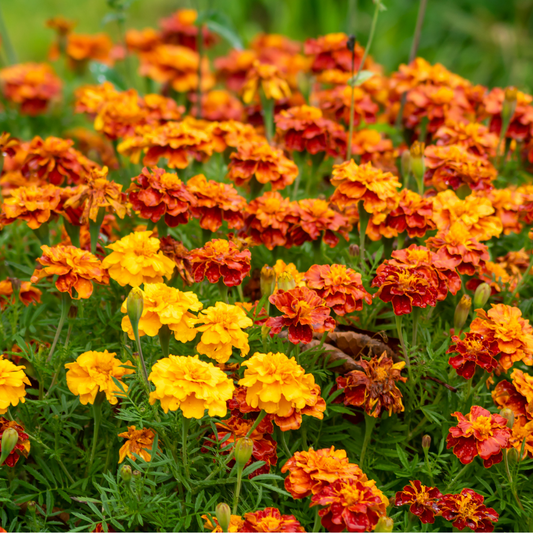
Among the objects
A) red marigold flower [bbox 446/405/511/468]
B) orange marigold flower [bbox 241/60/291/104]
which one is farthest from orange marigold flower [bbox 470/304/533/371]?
orange marigold flower [bbox 241/60/291/104]

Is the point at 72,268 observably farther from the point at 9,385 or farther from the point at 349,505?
the point at 349,505

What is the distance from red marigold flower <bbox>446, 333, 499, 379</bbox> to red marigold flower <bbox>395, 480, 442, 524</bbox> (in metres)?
0.26

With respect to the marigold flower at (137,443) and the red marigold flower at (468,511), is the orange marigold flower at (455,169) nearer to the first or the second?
the red marigold flower at (468,511)

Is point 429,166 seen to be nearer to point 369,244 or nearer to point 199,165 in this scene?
point 369,244

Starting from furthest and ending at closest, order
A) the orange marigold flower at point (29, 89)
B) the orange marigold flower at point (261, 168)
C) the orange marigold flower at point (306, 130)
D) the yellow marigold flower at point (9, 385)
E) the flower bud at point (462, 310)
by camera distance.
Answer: the orange marigold flower at point (29, 89) → the orange marigold flower at point (306, 130) → the orange marigold flower at point (261, 168) → the flower bud at point (462, 310) → the yellow marigold flower at point (9, 385)

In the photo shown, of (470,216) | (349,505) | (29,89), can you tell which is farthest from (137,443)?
(29,89)

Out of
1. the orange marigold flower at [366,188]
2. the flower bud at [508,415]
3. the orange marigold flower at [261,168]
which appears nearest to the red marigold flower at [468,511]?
the flower bud at [508,415]

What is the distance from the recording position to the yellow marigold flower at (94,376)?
4.58ft

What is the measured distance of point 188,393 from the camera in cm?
122

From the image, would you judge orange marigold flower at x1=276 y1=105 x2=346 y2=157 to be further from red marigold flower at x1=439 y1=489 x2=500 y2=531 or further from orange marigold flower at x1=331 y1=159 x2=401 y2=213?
red marigold flower at x1=439 y1=489 x2=500 y2=531

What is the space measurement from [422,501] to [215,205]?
897mm

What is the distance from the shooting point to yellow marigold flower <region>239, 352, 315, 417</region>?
126cm

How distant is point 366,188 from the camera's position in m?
1.71

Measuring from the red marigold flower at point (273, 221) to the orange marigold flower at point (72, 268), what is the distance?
47cm
